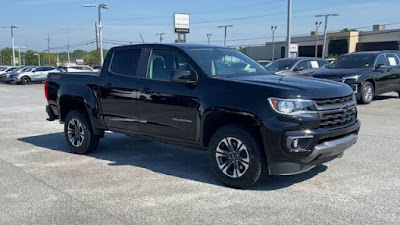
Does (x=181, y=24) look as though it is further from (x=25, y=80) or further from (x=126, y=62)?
(x=126, y=62)

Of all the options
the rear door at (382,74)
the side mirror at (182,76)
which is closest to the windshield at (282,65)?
the rear door at (382,74)

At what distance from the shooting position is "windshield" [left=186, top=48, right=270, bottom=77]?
18.9 ft

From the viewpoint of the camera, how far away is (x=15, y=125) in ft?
35.8

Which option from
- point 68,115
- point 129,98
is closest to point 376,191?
point 129,98

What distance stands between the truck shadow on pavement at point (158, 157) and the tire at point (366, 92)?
8.46 metres

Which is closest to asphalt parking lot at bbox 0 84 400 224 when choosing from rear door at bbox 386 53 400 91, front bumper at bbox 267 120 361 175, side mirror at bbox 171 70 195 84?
front bumper at bbox 267 120 361 175

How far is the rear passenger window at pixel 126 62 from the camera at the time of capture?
657 cm

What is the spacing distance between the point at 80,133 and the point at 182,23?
3245 cm

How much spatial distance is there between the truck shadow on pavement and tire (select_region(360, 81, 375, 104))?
8.46 m

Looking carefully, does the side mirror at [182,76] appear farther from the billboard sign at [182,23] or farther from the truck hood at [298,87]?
the billboard sign at [182,23]

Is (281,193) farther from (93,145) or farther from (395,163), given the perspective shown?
(93,145)

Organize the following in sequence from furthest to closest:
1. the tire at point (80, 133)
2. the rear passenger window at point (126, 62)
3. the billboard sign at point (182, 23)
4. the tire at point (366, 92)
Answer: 1. the billboard sign at point (182, 23)
2. the tire at point (366, 92)
3. the tire at point (80, 133)
4. the rear passenger window at point (126, 62)

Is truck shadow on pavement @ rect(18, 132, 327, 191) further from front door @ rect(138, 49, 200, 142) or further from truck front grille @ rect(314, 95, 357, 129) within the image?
truck front grille @ rect(314, 95, 357, 129)

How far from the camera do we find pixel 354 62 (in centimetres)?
1484
